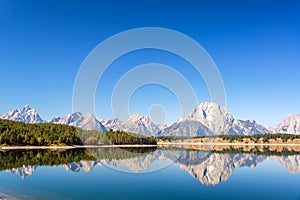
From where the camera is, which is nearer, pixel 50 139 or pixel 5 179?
pixel 5 179

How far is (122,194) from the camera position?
3166 cm

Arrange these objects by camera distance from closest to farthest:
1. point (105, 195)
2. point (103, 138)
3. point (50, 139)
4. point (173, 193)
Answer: point (105, 195), point (173, 193), point (50, 139), point (103, 138)

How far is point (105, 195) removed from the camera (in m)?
30.8

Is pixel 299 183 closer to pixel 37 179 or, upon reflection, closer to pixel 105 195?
pixel 105 195

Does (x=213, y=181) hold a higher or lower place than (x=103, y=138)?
lower

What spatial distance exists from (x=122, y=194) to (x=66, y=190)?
701 cm

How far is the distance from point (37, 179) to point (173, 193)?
2139cm

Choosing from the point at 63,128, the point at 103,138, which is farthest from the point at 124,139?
the point at 63,128

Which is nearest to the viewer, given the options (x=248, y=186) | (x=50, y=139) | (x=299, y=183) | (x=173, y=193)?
(x=173, y=193)

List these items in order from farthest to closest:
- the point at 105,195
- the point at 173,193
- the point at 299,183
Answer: the point at 299,183 < the point at 173,193 < the point at 105,195

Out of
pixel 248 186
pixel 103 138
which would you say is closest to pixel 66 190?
pixel 248 186

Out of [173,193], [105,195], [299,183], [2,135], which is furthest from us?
[2,135]

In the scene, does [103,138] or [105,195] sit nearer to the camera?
[105,195]

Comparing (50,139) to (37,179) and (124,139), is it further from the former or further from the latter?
(37,179)
